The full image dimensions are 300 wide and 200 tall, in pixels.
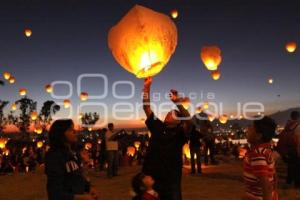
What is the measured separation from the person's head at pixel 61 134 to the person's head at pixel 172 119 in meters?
1.48

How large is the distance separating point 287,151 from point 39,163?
46.9 feet

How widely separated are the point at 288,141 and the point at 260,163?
5.99 m

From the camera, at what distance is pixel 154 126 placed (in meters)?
4.66

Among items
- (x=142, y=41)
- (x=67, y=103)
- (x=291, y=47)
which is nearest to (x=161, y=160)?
(x=142, y=41)

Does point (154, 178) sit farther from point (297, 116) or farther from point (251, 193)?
point (297, 116)

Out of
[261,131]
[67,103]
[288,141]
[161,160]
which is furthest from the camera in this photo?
[67,103]

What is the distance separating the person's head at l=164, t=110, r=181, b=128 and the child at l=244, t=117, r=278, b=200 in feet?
3.54

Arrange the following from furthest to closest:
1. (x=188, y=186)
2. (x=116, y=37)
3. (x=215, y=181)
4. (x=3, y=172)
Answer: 1. (x=3, y=172)
2. (x=215, y=181)
3. (x=188, y=186)
4. (x=116, y=37)

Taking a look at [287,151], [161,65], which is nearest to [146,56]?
[161,65]

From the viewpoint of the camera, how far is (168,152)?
14.8ft

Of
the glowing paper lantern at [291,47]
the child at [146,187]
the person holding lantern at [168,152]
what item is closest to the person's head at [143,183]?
the child at [146,187]

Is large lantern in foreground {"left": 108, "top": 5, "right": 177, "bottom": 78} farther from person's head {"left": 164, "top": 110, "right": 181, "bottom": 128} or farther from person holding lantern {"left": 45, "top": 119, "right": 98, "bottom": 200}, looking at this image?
Result: person holding lantern {"left": 45, "top": 119, "right": 98, "bottom": 200}

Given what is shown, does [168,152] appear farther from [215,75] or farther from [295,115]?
[215,75]

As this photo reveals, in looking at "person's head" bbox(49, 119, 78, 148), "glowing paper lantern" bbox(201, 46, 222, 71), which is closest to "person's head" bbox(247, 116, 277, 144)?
"person's head" bbox(49, 119, 78, 148)
